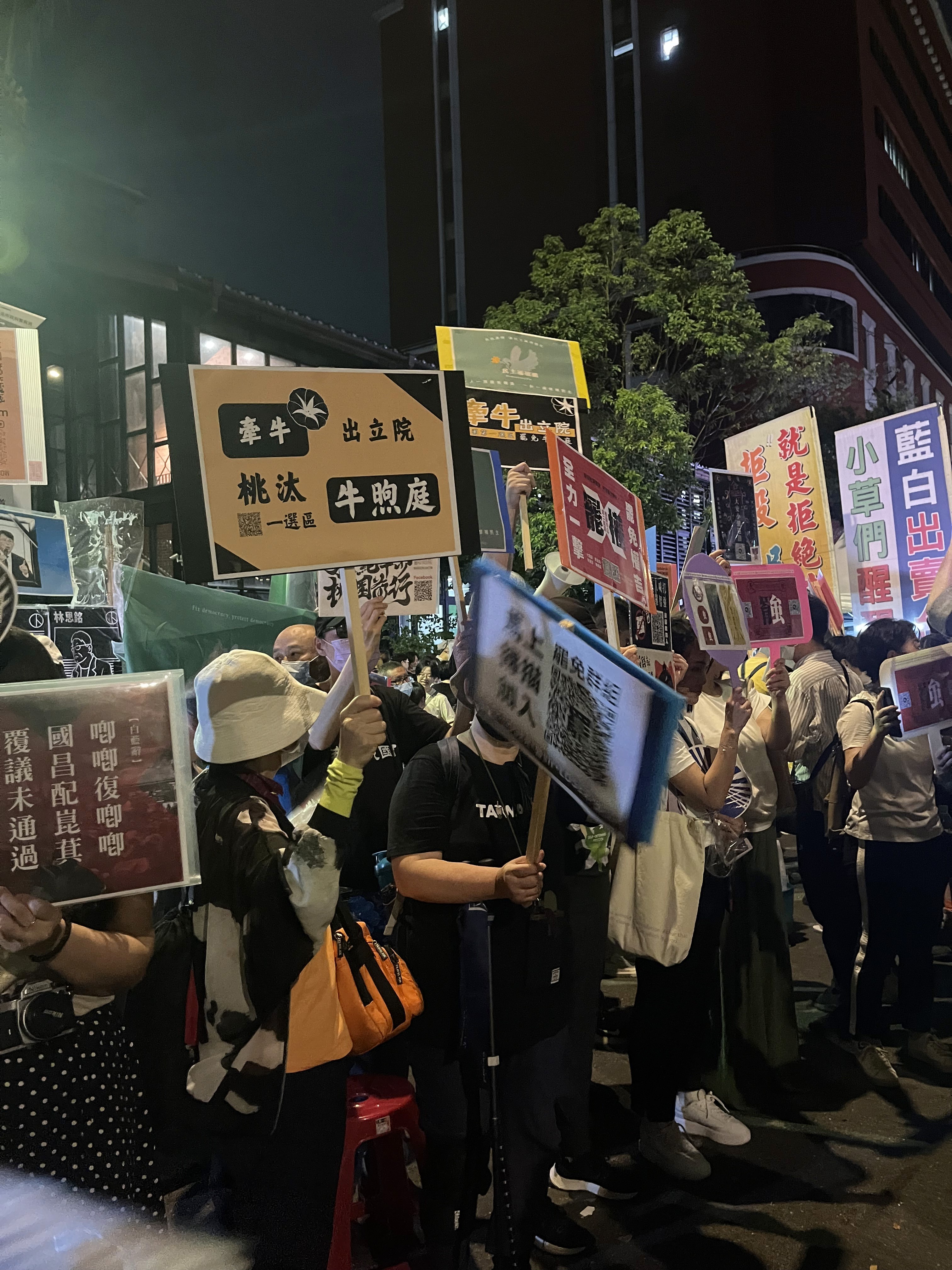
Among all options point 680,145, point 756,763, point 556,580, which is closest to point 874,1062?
point 756,763

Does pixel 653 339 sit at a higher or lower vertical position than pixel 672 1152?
higher

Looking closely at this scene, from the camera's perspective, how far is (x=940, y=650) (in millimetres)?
4504

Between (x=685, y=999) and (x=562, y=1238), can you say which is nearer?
(x=562, y=1238)

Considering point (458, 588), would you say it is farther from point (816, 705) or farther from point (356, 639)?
point (816, 705)

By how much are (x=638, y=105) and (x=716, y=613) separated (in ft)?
119

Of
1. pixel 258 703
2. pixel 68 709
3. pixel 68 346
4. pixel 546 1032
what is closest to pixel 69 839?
pixel 68 709

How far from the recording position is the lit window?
108ft

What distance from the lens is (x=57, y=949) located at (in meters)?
1.74

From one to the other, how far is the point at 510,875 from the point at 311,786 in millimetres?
1188

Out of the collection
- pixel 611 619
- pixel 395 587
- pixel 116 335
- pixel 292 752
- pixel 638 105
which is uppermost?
pixel 638 105

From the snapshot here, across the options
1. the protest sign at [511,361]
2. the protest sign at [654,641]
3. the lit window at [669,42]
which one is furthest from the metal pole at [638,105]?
the protest sign at [654,641]

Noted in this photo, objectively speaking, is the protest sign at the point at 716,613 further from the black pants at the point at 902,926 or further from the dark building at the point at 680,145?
the dark building at the point at 680,145

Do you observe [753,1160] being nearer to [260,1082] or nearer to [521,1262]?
[521,1262]

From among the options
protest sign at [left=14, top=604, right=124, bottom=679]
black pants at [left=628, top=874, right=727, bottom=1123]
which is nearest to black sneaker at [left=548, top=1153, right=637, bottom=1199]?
black pants at [left=628, top=874, right=727, bottom=1123]
